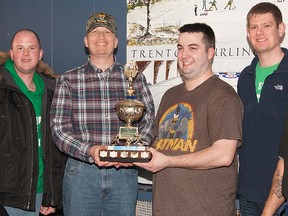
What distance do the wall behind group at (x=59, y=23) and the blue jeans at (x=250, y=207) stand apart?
1.78 meters

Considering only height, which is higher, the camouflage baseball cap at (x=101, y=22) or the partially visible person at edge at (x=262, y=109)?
the camouflage baseball cap at (x=101, y=22)

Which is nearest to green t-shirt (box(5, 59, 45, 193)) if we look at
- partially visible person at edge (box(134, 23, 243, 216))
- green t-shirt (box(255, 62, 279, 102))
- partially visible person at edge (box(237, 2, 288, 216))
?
partially visible person at edge (box(134, 23, 243, 216))

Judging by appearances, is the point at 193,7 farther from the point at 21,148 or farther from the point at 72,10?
the point at 21,148

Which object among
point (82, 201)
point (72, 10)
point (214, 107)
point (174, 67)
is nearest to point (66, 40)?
point (72, 10)

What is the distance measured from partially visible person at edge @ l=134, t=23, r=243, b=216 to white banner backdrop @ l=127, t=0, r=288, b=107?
3.31ft

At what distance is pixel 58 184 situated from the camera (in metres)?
3.00

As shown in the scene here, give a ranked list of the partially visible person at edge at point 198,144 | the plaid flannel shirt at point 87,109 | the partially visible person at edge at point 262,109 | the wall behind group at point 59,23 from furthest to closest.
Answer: the wall behind group at point 59,23
the plaid flannel shirt at point 87,109
the partially visible person at edge at point 262,109
the partially visible person at edge at point 198,144

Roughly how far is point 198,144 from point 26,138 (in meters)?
1.10

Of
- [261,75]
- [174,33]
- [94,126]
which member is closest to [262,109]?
[261,75]

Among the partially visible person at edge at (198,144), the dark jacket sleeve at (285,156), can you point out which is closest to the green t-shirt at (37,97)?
the partially visible person at edge at (198,144)

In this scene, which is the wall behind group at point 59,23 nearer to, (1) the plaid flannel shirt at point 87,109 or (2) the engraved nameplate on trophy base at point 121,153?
(1) the plaid flannel shirt at point 87,109

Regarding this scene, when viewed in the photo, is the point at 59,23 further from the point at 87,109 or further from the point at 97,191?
the point at 97,191

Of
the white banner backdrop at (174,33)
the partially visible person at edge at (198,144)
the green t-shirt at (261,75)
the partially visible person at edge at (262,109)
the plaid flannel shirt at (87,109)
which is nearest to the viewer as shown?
the partially visible person at edge at (198,144)

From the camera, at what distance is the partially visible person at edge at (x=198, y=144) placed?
2279mm
